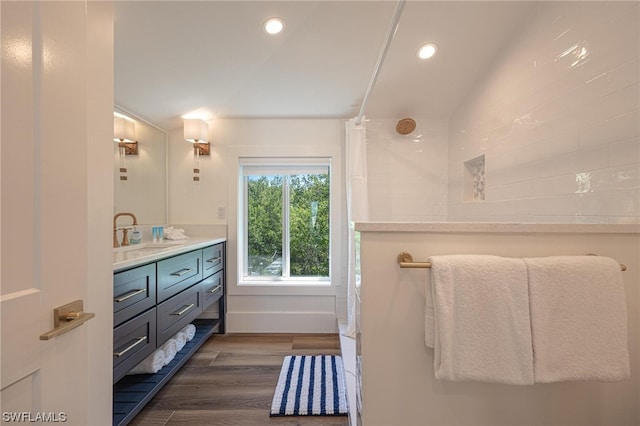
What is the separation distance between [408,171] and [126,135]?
2.46m

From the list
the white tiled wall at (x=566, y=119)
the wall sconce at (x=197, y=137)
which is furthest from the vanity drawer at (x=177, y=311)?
the white tiled wall at (x=566, y=119)

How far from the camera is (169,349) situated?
1873 millimetres

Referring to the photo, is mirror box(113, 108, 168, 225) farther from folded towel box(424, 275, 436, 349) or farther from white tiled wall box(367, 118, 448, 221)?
folded towel box(424, 275, 436, 349)

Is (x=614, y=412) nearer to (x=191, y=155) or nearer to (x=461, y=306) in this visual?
(x=461, y=306)

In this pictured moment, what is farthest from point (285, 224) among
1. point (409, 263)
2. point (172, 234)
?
point (409, 263)

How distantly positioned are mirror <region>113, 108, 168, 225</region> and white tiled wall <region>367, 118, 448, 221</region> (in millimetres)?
2016

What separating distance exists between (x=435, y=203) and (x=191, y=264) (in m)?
2.21

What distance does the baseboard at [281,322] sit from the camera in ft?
8.61

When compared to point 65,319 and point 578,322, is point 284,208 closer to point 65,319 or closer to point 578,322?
point 65,319

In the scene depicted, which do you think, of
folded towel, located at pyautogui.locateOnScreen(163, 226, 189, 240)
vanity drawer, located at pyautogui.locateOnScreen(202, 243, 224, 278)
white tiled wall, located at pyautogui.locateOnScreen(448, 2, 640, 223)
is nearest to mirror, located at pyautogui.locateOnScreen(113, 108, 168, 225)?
folded towel, located at pyautogui.locateOnScreen(163, 226, 189, 240)

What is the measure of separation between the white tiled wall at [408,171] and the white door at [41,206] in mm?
2231

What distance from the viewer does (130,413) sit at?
1370mm

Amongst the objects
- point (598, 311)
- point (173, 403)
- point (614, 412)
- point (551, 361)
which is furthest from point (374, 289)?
point (173, 403)

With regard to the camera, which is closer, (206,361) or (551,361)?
(551,361)
